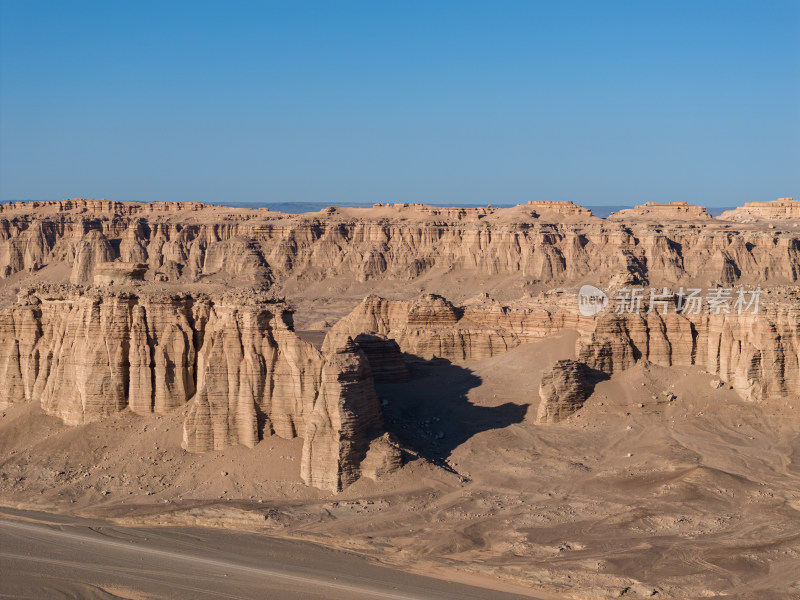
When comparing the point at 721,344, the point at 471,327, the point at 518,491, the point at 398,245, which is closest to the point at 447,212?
the point at 398,245

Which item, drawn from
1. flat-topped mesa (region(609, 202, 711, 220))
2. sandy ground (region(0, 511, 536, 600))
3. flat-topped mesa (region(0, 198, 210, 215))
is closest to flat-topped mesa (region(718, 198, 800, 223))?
flat-topped mesa (region(609, 202, 711, 220))

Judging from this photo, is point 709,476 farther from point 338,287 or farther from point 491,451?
point 338,287

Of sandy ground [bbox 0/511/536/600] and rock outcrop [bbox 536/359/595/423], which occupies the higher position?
rock outcrop [bbox 536/359/595/423]

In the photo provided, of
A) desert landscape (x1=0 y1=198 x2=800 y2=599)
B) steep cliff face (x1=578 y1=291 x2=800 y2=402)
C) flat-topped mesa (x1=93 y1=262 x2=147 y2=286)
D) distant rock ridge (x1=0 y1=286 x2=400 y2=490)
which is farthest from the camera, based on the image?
steep cliff face (x1=578 y1=291 x2=800 y2=402)

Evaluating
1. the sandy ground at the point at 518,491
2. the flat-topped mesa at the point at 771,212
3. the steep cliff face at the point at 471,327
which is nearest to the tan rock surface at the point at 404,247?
the flat-topped mesa at the point at 771,212

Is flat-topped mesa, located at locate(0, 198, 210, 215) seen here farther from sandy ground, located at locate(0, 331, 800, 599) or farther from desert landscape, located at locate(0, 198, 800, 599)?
sandy ground, located at locate(0, 331, 800, 599)

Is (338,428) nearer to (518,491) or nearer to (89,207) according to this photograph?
(518,491)
